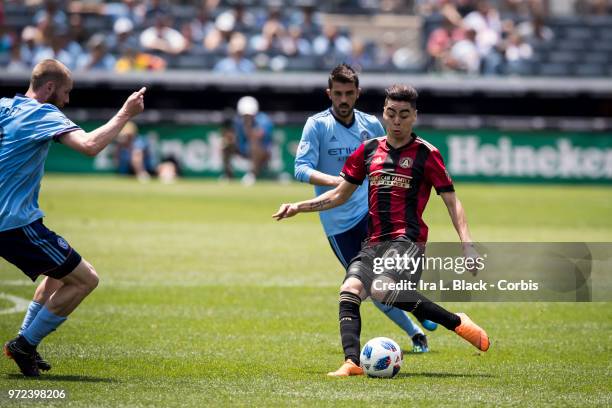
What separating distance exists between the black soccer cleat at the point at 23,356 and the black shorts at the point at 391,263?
2.36 m

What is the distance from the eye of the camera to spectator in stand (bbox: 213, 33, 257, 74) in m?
28.8

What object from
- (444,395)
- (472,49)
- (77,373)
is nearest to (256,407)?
(444,395)

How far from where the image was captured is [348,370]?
7891mm

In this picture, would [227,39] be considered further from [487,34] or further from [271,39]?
[487,34]

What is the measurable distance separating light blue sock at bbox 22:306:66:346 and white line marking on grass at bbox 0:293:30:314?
10.9 ft

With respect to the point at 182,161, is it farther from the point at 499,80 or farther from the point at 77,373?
the point at 77,373

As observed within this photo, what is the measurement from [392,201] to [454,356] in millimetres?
1771

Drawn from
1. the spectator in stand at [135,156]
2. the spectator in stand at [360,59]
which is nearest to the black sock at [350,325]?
the spectator in stand at [135,156]

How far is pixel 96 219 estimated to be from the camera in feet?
65.1

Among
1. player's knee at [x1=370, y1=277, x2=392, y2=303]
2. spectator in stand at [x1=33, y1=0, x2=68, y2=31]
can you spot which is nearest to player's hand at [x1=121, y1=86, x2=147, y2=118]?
player's knee at [x1=370, y1=277, x2=392, y2=303]

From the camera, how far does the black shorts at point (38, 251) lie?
7.66 meters

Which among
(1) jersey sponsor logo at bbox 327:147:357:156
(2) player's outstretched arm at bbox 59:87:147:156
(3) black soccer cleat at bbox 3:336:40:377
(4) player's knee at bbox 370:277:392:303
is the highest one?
(2) player's outstretched arm at bbox 59:87:147:156

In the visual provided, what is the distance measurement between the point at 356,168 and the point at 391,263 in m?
0.79

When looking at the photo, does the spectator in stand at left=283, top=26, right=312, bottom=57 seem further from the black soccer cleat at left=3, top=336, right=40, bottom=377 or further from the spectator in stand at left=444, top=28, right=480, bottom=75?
the black soccer cleat at left=3, top=336, right=40, bottom=377
